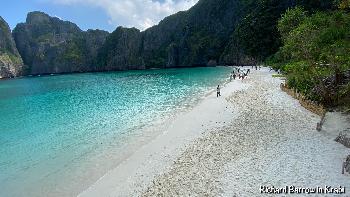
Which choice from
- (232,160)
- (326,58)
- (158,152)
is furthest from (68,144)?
(326,58)

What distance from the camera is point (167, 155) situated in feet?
69.9

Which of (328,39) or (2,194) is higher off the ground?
(328,39)

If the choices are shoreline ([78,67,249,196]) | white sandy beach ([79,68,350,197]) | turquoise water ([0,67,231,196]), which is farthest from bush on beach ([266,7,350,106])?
turquoise water ([0,67,231,196])

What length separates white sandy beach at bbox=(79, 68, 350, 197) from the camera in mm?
15086

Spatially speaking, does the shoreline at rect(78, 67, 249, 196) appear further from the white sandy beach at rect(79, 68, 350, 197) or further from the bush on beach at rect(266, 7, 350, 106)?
the bush on beach at rect(266, 7, 350, 106)

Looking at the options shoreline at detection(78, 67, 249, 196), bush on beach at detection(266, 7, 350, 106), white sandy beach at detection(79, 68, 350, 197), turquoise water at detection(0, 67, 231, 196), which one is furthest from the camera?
bush on beach at detection(266, 7, 350, 106)

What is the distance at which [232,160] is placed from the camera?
18406 millimetres

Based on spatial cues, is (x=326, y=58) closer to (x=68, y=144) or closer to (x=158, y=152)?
(x=158, y=152)

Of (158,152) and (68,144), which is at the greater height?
(158,152)

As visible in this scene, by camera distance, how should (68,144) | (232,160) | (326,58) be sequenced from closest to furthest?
(232,160) → (326,58) → (68,144)

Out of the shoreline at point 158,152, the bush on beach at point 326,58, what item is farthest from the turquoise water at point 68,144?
the bush on beach at point 326,58

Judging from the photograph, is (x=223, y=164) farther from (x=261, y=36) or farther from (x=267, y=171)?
(x=261, y=36)

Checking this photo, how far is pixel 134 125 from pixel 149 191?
58.2ft

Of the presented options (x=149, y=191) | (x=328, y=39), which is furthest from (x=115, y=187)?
(x=328, y=39)
